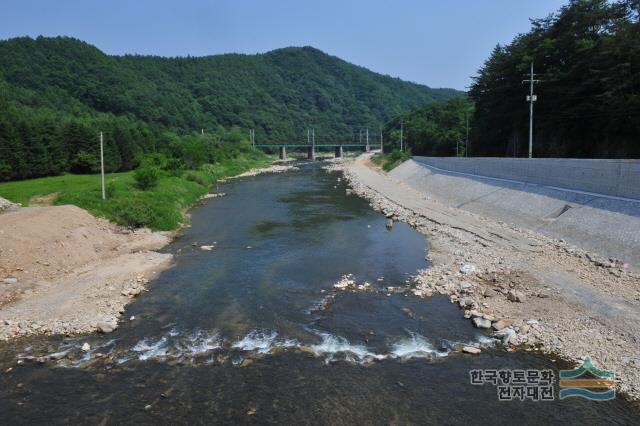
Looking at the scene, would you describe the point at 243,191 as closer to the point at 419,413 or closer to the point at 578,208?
the point at 578,208

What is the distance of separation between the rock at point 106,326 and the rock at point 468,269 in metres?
11.4

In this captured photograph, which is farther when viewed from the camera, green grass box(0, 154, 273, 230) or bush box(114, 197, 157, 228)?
green grass box(0, 154, 273, 230)

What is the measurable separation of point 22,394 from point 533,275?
14.7m

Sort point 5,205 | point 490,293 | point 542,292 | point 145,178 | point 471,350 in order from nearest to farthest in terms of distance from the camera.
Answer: point 471,350 < point 542,292 < point 490,293 < point 5,205 < point 145,178

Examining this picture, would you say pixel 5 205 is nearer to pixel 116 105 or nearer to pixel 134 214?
pixel 134 214

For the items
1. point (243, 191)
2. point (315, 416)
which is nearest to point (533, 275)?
point (315, 416)

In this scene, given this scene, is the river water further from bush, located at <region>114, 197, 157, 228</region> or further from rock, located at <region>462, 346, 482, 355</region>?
bush, located at <region>114, 197, 157, 228</region>

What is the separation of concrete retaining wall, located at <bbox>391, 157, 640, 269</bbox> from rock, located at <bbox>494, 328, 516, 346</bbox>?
6.97 meters

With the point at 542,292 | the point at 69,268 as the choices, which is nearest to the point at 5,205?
the point at 69,268

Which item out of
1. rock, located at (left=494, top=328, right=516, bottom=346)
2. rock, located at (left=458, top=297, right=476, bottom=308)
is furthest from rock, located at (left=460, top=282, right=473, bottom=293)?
rock, located at (left=494, top=328, right=516, bottom=346)

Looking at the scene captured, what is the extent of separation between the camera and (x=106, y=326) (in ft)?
38.4

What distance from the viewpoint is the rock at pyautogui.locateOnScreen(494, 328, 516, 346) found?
10703 millimetres

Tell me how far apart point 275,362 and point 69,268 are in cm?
1106

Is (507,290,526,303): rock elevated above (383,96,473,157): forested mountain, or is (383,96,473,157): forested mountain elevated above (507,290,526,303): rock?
(383,96,473,157): forested mountain
